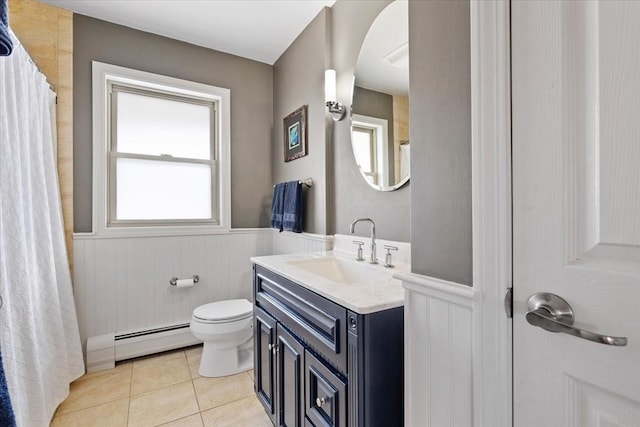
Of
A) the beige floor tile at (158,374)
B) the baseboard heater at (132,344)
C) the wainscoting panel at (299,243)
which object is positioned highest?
the wainscoting panel at (299,243)

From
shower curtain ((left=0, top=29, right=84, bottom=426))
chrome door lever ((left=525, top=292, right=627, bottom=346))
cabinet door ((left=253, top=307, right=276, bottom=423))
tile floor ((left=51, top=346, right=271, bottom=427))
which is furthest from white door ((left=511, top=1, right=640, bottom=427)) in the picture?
shower curtain ((left=0, top=29, right=84, bottom=426))

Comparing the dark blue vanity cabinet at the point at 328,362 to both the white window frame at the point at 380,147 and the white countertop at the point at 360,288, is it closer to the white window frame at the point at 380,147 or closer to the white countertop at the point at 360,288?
the white countertop at the point at 360,288

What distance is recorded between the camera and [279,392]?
136cm

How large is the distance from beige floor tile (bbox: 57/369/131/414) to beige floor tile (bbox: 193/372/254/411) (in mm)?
460

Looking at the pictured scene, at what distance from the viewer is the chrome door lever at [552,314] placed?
0.56m

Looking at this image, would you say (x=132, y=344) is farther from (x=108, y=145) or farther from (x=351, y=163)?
(x=351, y=163)

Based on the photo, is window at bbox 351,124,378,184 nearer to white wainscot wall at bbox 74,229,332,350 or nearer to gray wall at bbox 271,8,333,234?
gray wall at bbox 271,8,333,234

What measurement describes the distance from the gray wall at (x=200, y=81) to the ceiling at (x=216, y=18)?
103 mm

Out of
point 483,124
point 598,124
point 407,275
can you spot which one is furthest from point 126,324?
point 598,124

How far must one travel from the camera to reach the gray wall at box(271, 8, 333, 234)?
2027 millimetres

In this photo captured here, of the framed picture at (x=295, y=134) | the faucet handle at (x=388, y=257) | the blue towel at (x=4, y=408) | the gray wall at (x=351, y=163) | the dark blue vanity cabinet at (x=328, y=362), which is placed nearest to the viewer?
the blue towel at (x=4, y=408)

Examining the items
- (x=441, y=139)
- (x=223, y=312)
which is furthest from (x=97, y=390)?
(x=441, y=139)

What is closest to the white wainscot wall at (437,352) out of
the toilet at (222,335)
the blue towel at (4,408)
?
the blue towel at (4,408)

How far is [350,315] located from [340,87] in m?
1.54
